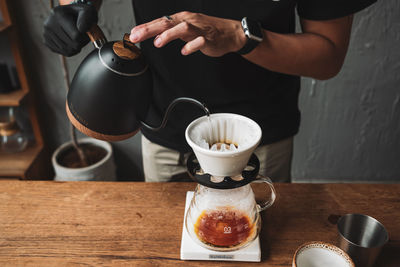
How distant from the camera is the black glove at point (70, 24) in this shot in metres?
0.76

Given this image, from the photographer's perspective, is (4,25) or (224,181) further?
(4,25)

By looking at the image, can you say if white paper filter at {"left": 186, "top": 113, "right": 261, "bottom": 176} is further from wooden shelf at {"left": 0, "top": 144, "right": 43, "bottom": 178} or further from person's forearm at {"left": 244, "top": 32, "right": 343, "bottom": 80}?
wooden shelf at {"left": 0, "top": 144, "right": 43, "bottom": 178}

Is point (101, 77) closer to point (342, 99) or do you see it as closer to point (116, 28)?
point (116, 28)

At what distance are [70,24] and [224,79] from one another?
0.52m

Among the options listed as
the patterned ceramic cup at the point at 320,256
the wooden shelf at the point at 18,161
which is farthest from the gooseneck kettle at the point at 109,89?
the wooden shelf at the point at 18,161

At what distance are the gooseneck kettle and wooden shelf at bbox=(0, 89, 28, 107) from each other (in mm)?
1300

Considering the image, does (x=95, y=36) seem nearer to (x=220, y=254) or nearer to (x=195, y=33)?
(x=195, y=33)

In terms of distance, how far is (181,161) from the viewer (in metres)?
1.29

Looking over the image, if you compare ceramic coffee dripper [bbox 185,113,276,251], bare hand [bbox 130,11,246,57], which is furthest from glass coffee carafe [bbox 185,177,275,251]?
bare hand [bbox 130,11,246,57]

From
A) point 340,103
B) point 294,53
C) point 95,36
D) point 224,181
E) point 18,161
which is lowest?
point 18,161

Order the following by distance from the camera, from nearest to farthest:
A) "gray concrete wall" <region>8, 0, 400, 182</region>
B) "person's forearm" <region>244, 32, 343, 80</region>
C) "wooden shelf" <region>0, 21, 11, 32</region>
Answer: "person's forearm" <region>244, 32, 343, 80</region>
"wooden shelf" <region>0, 21, 11, 32</region>
"gray concrete wall" <region>8, 0, 400, 182</region>

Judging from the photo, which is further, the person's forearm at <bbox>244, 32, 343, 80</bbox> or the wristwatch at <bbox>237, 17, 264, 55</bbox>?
the person's forearm at <bbox>244, 32, 343, 80</bbox>

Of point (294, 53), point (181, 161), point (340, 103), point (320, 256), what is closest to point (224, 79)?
point (294, 53)

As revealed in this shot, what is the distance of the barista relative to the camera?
817 mm
